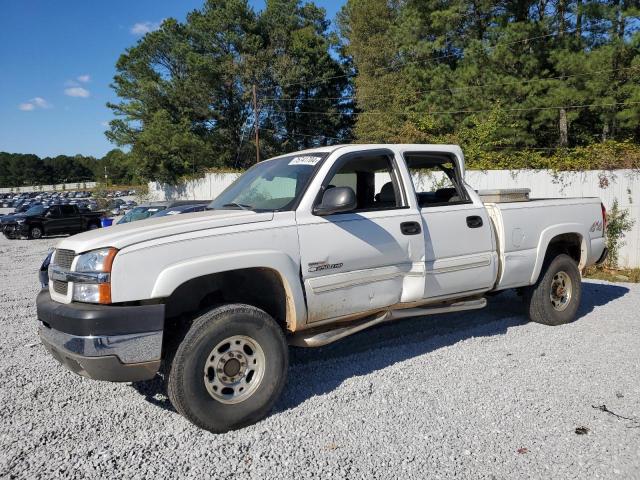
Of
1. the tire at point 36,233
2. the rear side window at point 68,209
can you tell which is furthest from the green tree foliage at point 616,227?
the tire at point 36,233

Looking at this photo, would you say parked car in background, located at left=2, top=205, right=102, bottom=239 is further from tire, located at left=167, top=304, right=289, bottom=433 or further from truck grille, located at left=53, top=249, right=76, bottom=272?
tire, located at left=167, top=304, right=289, bottom=433

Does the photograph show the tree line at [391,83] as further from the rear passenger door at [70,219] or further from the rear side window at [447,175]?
the rear passenger door at [70,219]

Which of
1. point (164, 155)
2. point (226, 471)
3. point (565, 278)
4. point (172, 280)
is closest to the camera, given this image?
point (226, 471)

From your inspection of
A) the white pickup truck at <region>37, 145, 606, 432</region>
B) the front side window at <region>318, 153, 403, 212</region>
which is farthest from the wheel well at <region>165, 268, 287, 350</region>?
the front side window at <region>318, 153, 403, 212</region>

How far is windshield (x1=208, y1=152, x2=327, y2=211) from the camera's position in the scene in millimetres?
4203

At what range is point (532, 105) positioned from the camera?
20.1m

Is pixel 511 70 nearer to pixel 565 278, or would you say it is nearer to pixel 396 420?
pixel 565 278

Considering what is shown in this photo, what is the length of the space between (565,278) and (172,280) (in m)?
4.92

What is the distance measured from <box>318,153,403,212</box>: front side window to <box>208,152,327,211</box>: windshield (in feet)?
0.79

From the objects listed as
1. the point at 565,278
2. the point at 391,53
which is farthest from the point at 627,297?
the point at 391,53

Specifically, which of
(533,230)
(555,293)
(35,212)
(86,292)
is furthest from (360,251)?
(35,212)

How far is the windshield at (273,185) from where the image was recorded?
13.8 feet

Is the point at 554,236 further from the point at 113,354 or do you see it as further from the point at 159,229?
the point at 113,354

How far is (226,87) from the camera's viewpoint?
4156 cm
